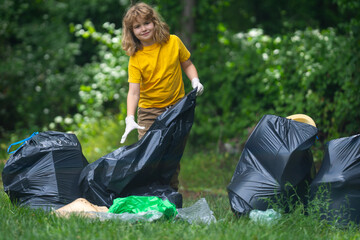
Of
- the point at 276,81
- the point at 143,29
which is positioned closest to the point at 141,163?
the point at 143,29

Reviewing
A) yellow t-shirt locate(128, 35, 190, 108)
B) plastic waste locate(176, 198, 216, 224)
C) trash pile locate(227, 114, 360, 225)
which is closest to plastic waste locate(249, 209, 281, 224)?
trash pile locate(227, 114, 360, 225)

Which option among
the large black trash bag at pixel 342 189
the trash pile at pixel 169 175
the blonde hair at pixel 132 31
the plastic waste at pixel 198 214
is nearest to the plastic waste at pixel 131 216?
the trash pile at pixel 169 175

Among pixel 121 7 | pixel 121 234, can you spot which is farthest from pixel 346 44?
pixel 121 7

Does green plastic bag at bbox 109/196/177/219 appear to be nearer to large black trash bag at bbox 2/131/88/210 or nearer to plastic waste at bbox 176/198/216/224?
plastic waste at bbox 176/198/216/224

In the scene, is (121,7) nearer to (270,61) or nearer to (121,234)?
(270,61)

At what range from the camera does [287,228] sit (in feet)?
9.82

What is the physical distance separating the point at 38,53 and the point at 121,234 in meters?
7.24

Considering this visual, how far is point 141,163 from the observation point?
3500 millimetres

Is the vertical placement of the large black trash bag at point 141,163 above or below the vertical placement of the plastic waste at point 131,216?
above

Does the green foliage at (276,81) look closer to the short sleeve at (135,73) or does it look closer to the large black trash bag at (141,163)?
the large black trash bag at (141,163)

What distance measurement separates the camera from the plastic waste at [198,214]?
3212 mm

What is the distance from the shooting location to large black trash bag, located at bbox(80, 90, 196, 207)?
3.50 meters

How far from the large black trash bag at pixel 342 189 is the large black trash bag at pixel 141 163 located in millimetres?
1085

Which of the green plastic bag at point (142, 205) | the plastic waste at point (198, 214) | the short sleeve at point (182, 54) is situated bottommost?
the plastic waste at point (198, 214)
